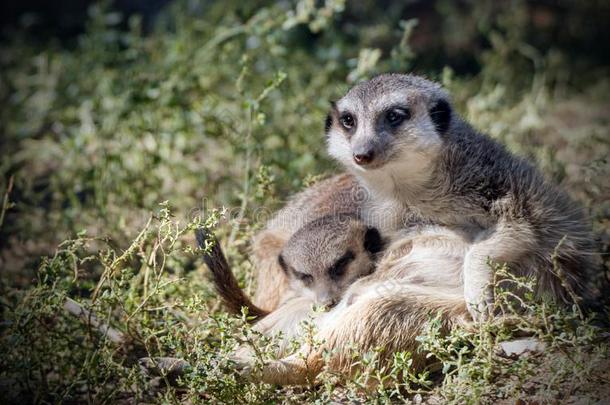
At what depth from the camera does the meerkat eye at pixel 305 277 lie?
444cm

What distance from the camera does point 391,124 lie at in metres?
4.23

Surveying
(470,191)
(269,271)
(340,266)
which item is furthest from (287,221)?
(470,191)

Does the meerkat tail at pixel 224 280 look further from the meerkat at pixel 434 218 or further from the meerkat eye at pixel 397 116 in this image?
the meerkat eye at pixel 397 116

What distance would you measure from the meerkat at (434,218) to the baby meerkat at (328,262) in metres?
0.10

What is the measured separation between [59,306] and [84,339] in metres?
0.71

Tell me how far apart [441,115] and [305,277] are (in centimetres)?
117

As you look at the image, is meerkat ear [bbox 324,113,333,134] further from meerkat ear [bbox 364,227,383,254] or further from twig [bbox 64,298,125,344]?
twig [bbox 64,298,125,344]

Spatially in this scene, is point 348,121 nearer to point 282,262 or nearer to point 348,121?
point 348,121

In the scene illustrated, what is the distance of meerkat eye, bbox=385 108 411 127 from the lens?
4.23 metres

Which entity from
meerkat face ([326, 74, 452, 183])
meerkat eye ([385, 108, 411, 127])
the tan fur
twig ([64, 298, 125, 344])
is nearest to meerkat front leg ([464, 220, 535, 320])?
the tan fur

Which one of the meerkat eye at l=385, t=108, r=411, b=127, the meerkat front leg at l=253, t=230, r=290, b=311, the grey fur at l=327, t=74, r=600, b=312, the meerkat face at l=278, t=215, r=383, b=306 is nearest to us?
the grey fur at l=327, t=74, r=600, b=312

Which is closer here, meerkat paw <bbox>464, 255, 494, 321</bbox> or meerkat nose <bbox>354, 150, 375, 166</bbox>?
meerkat paw <bbox>464, 255, 494, 321</bbox>

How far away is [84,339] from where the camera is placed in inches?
171

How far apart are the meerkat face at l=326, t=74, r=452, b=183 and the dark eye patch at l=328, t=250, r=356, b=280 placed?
46 cm
